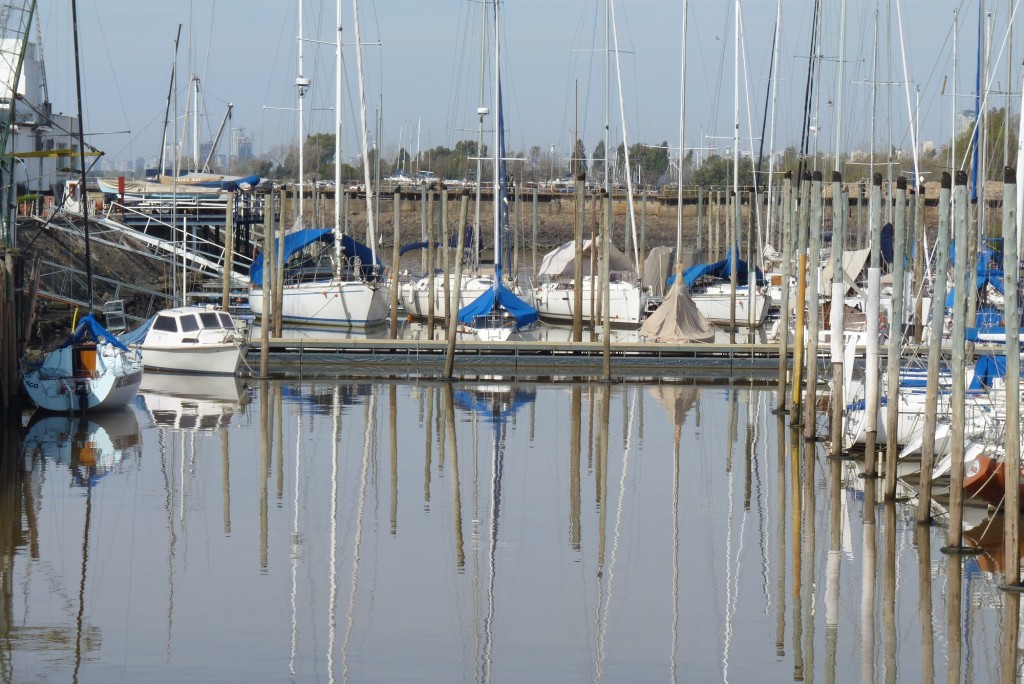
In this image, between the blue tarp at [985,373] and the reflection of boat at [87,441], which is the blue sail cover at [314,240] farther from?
the blue tarp at [985,373]

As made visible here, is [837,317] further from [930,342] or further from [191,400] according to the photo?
[191,400]

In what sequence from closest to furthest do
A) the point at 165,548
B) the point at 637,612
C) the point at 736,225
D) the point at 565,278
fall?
the point at 637,612 → the point at 165,548 → the point at 736,225 → the point at 565,278

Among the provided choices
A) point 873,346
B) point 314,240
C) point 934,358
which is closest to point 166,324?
point 314,240

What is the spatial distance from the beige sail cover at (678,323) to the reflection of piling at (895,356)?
18.2 m

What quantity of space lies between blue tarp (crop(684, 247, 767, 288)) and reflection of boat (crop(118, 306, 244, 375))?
18.7 metres

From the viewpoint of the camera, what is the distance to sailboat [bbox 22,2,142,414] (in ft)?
96.8

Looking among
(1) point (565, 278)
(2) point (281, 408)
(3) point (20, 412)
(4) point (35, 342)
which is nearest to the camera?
(3) point (20, 412)

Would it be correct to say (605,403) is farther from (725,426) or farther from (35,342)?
(35,342)

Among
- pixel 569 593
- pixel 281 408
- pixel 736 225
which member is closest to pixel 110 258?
pixel 736 225

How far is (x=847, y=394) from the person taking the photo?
84.7ft

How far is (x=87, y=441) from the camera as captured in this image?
2722cm

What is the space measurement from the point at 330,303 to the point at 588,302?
899cm

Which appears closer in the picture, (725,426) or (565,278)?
(725,426)

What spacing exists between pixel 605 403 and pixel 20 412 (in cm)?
1254
